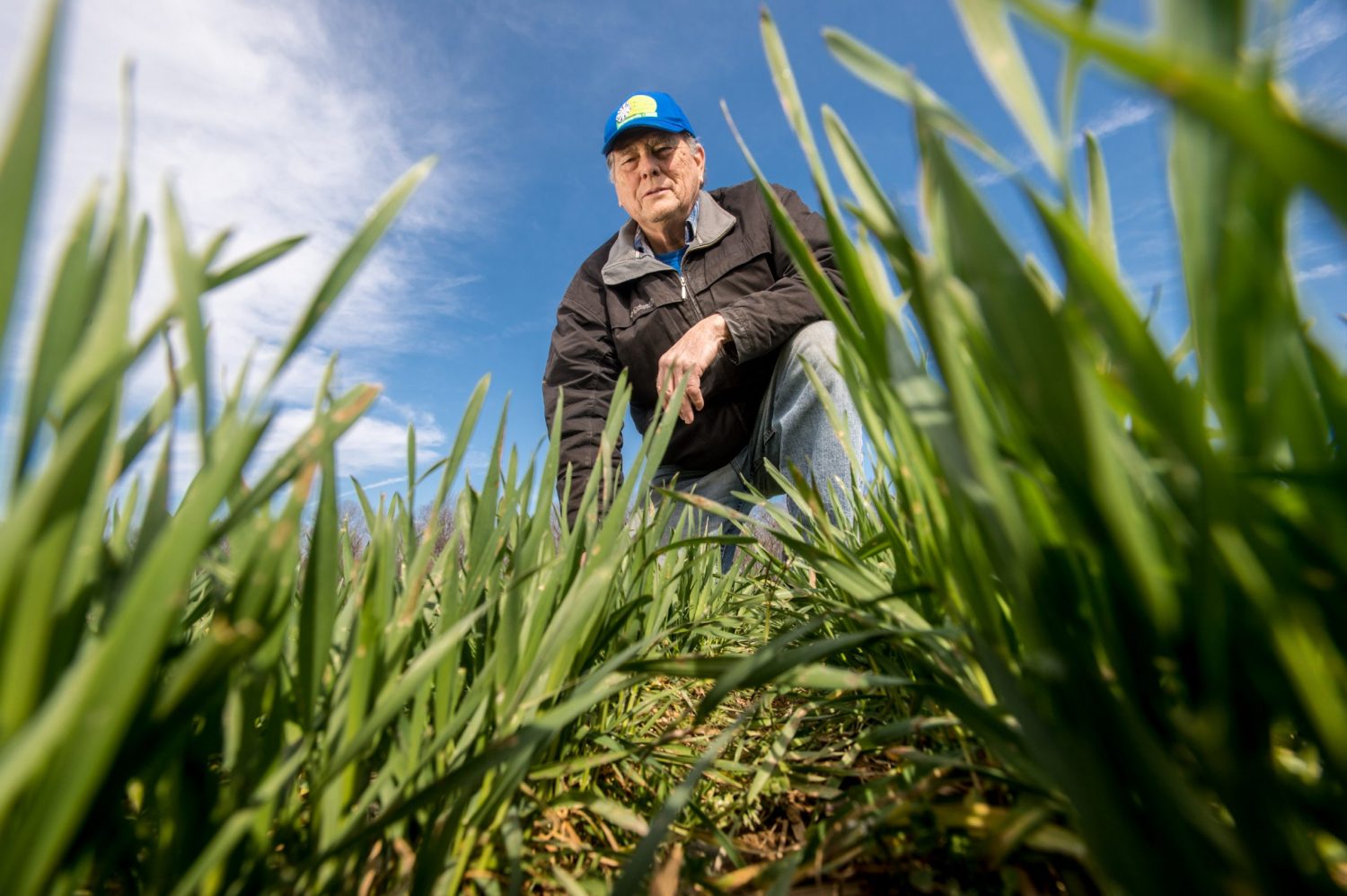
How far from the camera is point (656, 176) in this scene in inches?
117

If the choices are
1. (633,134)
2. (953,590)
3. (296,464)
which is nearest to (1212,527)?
(953,590)

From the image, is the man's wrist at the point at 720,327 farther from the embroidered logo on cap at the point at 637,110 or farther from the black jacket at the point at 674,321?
the embroidered logo on cap at the point at 637,110

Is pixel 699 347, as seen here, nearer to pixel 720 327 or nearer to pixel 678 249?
pixel 720 327

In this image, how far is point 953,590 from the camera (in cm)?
52

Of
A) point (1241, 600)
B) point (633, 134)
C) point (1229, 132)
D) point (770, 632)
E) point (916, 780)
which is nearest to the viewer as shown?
point (1229, 132)

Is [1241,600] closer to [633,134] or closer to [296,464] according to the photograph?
[296,464]

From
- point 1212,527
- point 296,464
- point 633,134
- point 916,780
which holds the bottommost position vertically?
point 916,780

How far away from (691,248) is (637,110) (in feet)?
1.93

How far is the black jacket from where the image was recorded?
2879 mm

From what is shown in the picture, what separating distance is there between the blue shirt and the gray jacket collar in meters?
0.04

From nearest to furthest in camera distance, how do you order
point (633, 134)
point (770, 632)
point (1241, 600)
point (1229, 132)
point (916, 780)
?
point (1229, 132) < point (1241, 600) < point (916, 780) < point (770, 632) < point (633, 134)

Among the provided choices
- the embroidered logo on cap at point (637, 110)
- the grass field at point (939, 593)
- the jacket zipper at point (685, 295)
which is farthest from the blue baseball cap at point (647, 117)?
the grass field at point (939, 593)

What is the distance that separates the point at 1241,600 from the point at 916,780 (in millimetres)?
252

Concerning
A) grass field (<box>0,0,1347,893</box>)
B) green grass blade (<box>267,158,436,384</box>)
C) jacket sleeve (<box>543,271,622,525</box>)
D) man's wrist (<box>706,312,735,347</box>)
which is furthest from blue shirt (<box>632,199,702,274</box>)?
green grass blade (<box>267,158,436,384</box>)
